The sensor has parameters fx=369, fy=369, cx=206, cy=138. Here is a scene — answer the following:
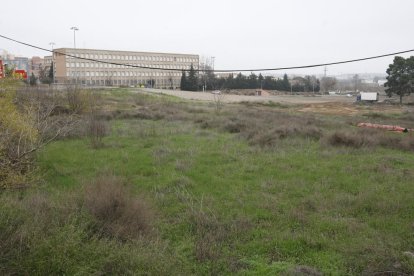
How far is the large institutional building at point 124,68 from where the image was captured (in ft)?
285

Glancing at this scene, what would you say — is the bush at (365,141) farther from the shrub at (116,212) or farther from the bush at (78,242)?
the bush at (78,242)

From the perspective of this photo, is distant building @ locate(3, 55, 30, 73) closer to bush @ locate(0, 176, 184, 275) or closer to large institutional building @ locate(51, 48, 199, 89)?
bush @ locate(0, 176, 184, 275)

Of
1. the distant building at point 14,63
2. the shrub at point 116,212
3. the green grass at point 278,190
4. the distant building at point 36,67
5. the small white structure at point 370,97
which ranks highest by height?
the distant building at point 36,67

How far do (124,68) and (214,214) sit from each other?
335 ft

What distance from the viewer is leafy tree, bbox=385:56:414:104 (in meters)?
55.7

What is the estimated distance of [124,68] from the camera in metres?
105

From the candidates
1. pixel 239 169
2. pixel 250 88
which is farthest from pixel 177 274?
pixel 250 88

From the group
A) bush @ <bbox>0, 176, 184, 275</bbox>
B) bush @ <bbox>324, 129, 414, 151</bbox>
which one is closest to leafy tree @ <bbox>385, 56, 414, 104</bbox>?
bush @ <bbox>324, 129, 414, 151</bbox>

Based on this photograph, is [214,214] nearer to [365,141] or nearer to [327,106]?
[365,141]

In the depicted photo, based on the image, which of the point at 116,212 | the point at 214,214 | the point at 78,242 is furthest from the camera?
the point at 214,214

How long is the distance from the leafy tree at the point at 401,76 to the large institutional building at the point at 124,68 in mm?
53558

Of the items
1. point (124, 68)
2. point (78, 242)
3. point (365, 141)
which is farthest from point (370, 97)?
point (78, 242)

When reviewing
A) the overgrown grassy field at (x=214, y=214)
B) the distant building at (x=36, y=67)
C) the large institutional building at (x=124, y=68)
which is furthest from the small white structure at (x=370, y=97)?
the distant building at (x=36, y=67)

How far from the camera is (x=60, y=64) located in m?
90.6
